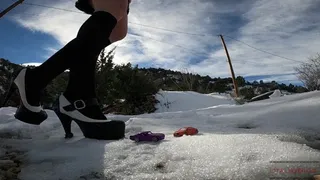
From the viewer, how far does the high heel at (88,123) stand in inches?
45.6

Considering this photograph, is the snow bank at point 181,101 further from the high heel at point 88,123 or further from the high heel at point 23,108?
the high heel at point 23,108

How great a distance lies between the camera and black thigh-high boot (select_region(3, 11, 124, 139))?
1.12 meters

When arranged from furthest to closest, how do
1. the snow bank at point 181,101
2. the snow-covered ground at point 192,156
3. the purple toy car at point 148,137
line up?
the snow bank at point 181,101 → the purple toy car at point 148,137 → the snow-covered ground at point 192,156

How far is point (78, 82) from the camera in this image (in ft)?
3.87

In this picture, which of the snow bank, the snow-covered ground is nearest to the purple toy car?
the snow-covered ground

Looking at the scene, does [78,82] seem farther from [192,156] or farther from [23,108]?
[192,156]

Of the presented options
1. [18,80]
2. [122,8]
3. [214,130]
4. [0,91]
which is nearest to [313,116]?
[214,130]

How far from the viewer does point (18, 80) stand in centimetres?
112

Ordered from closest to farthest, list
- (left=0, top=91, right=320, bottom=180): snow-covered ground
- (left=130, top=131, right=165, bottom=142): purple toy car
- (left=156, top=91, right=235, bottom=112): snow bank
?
1. (left=0, top=91, right=320, bottom=180): snow-covered ground
2. (left=130, top=131, right=165, bottom=142): purple toy car
3. (left=156, top=91, right=235, bottom=112): snow bank

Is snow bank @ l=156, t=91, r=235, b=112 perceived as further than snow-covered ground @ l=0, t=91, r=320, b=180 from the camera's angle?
Yes

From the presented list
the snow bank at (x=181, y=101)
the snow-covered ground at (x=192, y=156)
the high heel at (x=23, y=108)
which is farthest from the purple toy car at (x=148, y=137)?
the snow bank at (x=181, y=101)

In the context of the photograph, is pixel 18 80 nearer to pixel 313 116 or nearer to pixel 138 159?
pixel 138 159

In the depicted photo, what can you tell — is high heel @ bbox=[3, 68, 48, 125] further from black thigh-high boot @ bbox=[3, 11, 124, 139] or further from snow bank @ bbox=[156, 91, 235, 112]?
snow bank @ bbox=[156, 91, 235, 112]

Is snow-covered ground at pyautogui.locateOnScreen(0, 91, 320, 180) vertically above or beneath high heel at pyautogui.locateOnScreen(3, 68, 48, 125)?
beneath
